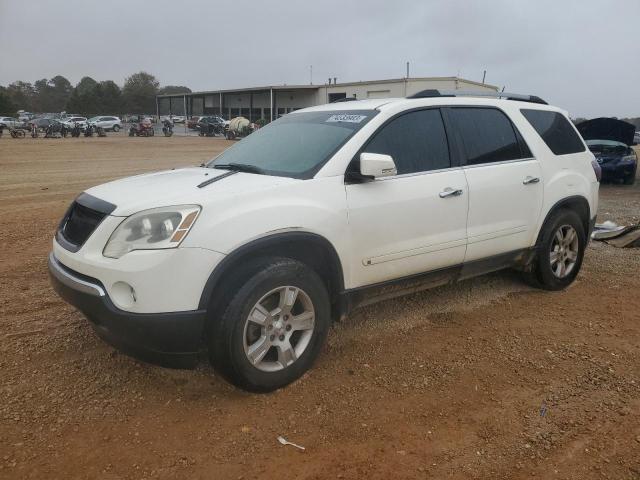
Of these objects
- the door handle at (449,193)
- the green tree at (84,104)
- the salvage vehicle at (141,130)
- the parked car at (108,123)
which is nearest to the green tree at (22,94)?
the green tree at (84,104)

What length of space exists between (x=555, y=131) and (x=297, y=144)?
267 centimetres

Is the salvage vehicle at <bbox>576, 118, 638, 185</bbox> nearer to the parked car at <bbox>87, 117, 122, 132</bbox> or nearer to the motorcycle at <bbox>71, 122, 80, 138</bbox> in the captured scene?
the motorcycle at <bbox>71, 122, 80, 138</bbox>

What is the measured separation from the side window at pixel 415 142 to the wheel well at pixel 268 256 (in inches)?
31.9

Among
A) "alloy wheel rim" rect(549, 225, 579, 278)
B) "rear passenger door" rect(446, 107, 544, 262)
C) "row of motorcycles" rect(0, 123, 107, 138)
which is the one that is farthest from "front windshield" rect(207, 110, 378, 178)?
"row of motorcycles" rect(0, 123, 107, 138)

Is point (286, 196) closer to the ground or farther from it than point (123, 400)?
farther from it

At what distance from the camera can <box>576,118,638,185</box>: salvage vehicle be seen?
15184 mm

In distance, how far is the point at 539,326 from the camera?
4301 millimetres

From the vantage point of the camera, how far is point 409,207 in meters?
3.67

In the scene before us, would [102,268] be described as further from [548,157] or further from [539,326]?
[548,157]

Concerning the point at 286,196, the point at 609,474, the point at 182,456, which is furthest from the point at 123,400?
the point at 609,474

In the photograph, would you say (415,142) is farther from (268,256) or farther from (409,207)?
(268,256)

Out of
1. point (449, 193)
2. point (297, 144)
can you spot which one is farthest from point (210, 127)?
point (449, 193)

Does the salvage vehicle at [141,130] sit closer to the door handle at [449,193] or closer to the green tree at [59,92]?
the door handle at [449,193]

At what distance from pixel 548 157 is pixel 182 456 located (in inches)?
156
